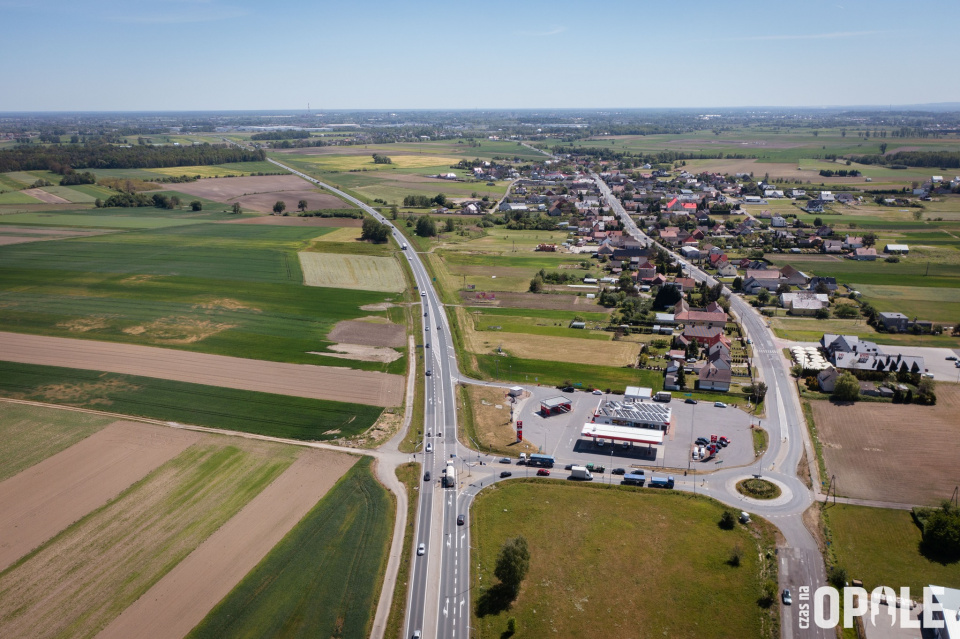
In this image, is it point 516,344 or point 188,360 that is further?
point 516,344

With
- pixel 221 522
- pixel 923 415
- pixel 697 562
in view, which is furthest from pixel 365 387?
pixel 923 415

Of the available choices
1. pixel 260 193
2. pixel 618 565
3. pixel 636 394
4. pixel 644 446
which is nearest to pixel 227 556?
pixel 618 565

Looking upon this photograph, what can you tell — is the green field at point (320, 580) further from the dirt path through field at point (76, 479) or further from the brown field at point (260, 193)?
the brown field at point (260, 193)

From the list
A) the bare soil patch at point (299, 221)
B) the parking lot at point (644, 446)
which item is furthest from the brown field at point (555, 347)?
the bare soil patch at point (299, 221)

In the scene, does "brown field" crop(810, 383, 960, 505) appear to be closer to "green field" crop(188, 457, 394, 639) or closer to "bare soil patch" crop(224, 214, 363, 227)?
"green field" crop(188, 457, 394, 639)

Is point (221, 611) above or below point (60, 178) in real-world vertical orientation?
below

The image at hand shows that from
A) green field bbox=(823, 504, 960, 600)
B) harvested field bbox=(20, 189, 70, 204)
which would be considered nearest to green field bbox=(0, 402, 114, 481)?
green field bbox=(823, 504, 960, 600)

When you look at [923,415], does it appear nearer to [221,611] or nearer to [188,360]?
[221,611]
